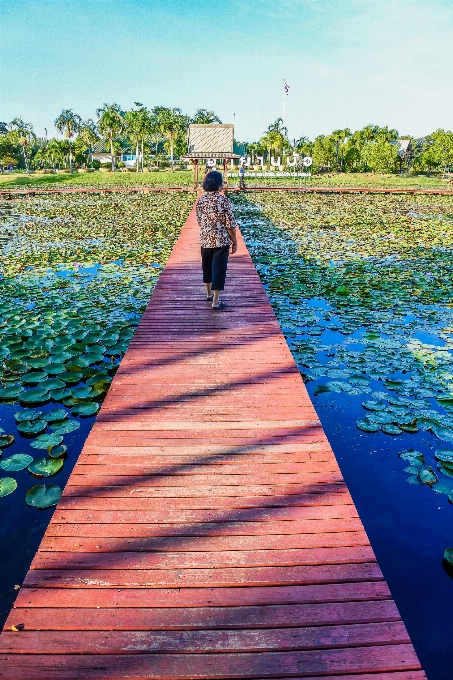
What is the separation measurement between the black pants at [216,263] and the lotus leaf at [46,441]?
7.67 ft

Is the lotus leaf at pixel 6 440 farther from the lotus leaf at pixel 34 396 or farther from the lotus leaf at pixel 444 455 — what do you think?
the lotus leaf at pixel 444 455

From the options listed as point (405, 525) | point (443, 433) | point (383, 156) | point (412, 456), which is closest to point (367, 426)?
point (412, 456)

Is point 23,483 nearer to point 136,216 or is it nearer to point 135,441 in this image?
point 135,441

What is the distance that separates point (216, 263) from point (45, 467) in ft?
8.67

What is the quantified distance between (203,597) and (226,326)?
3.25m

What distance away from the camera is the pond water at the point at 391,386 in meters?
2.51

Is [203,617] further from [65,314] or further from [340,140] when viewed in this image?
[340,140]

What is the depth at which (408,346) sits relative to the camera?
5133 millimetres

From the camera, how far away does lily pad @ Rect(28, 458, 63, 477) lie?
303 cm

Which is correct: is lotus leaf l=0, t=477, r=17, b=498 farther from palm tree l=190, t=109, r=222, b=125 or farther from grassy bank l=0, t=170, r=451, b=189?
palm tree l=190, t=109, r=222, b=125

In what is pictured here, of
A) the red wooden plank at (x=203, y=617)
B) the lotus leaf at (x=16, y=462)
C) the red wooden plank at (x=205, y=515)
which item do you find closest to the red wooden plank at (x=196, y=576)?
the red wooden plank at (x=203, y=617)

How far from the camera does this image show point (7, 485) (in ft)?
9.55

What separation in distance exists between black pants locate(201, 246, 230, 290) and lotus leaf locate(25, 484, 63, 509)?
8.98ft

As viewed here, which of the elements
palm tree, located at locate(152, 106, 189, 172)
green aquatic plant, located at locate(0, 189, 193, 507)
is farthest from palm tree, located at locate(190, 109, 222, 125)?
green aquatic plant, located at locate(0, 189, 193, 507)
